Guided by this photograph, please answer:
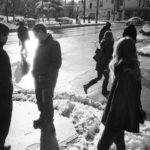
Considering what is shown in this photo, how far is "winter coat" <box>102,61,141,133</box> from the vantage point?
2965 mm

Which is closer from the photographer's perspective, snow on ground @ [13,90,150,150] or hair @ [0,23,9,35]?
hair @ [0,23,9,35]

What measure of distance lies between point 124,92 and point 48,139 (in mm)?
1959

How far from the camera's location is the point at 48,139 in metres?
4.34

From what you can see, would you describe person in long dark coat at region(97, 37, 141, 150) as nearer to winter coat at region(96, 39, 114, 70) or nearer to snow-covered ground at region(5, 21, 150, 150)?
snow-covered ground at region(5, 21, 150, 150)

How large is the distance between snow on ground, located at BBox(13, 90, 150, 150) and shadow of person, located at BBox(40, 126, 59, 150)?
→ 0.24 meters

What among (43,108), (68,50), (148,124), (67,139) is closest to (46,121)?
(43,108)

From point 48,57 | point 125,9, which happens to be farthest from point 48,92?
point 125,9

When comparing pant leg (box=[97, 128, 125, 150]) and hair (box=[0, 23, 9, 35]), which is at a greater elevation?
hair (box=[0, 23, 9, 35])

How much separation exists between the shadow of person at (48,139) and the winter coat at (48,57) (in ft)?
3.52

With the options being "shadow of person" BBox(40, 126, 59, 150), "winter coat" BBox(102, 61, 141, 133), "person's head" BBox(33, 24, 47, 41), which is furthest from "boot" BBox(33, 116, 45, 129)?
"winter coat" BBox(102, 61, 141, 133)

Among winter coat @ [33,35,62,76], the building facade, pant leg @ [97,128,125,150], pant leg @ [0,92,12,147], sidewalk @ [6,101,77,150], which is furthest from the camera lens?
the building facade

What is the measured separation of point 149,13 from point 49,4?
33.5 m

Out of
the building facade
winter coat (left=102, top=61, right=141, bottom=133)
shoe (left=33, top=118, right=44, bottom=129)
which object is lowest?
shoe (left=33, top=118, right=44, bottom=129)

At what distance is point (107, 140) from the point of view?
3244 mm
